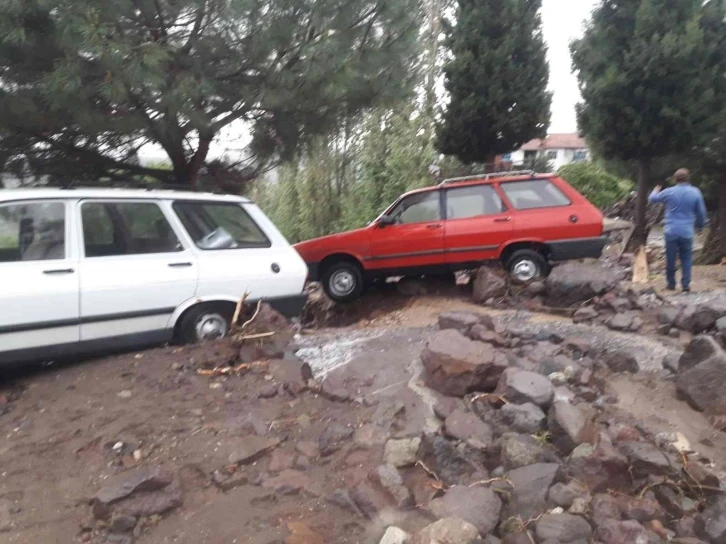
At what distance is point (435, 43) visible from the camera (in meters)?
13.8

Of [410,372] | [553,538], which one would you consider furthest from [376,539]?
[410,372]

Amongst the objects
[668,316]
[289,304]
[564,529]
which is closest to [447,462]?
[564,529]

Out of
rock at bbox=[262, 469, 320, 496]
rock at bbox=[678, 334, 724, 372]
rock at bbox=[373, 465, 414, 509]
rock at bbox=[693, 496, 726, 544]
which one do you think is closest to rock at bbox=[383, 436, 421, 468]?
rock at bbox=[373, 465, 414, 509]

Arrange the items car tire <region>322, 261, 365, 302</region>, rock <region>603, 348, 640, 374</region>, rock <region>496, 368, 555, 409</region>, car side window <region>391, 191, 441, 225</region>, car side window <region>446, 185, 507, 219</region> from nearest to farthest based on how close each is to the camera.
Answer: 1. rock <region>496, 368, 555, 409</region>
2. rock <region>603, 348, 640, 374</region>
3. car side window <region>446, 185, 507, 219</region>
4. car side window <region>391, 191, 441, 225</region>
5. car tire <region>322, 261, 365, 302</region>

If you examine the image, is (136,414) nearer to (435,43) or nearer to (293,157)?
(293,157)

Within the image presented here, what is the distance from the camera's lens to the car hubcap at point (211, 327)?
19.3ft

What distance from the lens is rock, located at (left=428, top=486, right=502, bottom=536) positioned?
11.7 feet

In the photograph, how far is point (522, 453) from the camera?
4004 mm

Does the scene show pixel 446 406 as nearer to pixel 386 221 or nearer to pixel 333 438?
pixel 333 438

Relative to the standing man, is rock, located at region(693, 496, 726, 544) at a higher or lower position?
lower

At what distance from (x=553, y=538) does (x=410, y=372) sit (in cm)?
220

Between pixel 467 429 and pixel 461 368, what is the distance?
0.70m

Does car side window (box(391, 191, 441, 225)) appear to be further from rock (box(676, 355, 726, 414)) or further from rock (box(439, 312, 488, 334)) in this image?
rock (box(676, 355, 726, 414))

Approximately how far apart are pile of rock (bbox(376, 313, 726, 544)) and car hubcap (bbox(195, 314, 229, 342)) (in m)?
2.05
